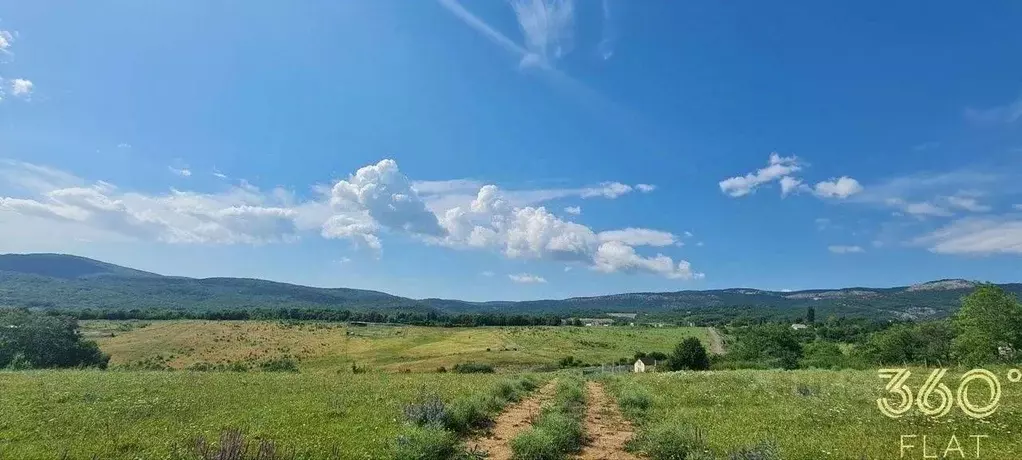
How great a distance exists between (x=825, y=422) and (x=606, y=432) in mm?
7535

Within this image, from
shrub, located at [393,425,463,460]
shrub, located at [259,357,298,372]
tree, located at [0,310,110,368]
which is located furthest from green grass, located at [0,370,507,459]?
tree, located at [0,310,110,368]

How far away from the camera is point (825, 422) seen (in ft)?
59.4

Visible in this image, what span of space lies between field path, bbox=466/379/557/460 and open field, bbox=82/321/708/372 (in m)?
57.3

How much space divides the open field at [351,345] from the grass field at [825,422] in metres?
60.4

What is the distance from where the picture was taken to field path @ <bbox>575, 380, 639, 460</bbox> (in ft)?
51.0

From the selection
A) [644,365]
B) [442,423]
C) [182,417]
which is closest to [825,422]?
[442,423]

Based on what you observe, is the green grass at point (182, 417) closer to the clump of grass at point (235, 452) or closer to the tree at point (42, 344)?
the clump of grass at point (235, 452)

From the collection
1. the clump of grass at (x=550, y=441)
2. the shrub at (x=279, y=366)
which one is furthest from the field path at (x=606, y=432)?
the shrub at (x=279, y=366)

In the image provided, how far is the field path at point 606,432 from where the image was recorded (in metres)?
15.5

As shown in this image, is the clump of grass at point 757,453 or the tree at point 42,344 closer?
the clump of grass at point 757,453

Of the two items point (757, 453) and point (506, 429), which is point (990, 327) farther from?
point (757, 453)

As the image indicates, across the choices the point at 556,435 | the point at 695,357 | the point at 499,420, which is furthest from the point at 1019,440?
the point at 695,357

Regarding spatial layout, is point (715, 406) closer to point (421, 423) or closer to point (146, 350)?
point (421, 423)

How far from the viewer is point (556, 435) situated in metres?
15.9
